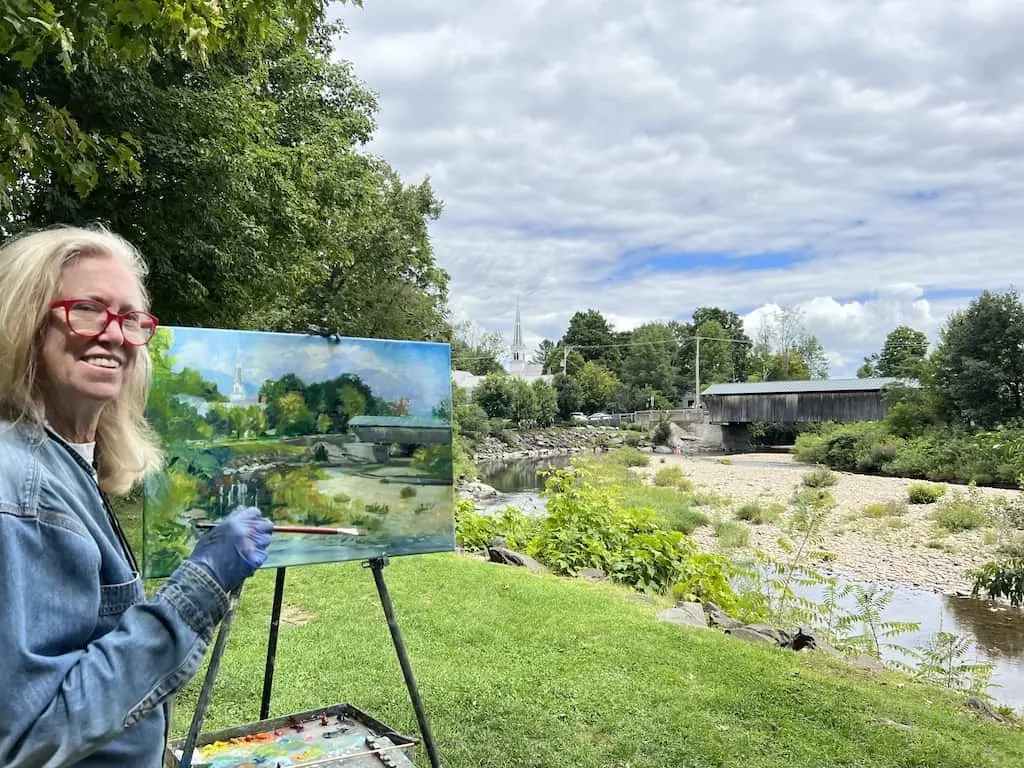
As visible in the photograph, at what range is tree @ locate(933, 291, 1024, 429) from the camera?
2950 centimetres

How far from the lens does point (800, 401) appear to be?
1677 inches

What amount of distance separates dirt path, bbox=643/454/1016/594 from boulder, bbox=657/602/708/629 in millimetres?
7828

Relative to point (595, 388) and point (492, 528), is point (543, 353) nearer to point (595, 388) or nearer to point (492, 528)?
point (595, 388)

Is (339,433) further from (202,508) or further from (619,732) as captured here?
(619,732)

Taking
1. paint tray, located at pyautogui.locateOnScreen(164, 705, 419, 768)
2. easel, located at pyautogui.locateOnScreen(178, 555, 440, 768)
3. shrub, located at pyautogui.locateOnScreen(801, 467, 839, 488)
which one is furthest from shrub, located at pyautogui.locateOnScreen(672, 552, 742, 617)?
shrub, located at pyautogui.locateOnScreen(801, 467, 839, 488)

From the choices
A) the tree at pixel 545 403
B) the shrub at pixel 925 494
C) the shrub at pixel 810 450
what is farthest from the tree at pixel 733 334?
the shrub at pixel 925 494

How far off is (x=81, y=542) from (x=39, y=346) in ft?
1.44

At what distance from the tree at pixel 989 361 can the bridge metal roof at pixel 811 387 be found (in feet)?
18.4

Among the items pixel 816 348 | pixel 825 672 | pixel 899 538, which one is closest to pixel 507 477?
pixel 899 538

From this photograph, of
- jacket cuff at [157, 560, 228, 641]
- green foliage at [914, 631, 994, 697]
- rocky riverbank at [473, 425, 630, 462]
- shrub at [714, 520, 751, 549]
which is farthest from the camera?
rocky riverbank at [473, 425, 630, 462]

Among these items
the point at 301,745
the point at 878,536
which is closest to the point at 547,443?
the point at 878,536

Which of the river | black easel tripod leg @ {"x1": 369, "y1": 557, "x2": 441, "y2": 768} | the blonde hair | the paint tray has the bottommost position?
the river

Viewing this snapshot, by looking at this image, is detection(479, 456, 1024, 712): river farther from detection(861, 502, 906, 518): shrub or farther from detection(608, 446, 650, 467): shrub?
detection(608, 446, 650, 467): shrub

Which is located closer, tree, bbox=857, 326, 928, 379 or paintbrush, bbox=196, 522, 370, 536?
paintbrush, bbox=196, 522, 370, 536
